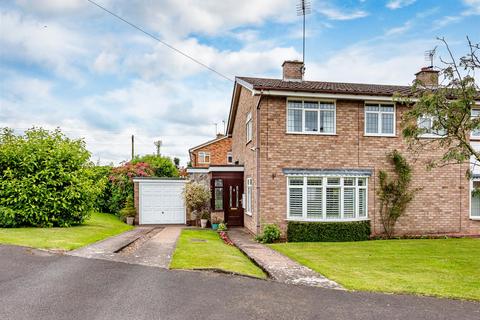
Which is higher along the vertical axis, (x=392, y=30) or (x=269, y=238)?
(x=392, y=30)

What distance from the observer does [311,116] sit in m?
15.5

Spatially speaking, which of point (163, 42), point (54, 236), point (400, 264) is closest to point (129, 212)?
point (54, 236)

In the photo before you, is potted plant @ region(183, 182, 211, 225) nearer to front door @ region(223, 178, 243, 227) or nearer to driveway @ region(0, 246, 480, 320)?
front door @ region(223, 178, 243, 227)

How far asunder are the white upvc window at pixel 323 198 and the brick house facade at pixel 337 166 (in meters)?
0.04

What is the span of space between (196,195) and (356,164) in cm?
826

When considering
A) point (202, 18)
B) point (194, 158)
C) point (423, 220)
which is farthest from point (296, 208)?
point (194, 158)

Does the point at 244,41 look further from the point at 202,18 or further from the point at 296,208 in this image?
the point at 296,208

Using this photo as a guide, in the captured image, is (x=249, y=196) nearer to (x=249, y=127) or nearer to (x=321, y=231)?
(x=249, y=127)

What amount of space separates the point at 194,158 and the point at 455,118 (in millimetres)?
33763

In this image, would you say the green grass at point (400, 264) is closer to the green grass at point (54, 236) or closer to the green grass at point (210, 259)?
the green grass at point (210, 259)

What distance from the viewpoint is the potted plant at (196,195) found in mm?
20062

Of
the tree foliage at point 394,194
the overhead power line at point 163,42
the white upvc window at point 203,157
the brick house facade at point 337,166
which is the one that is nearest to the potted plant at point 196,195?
the brick house facade at point 337,166

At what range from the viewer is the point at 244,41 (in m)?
15.8

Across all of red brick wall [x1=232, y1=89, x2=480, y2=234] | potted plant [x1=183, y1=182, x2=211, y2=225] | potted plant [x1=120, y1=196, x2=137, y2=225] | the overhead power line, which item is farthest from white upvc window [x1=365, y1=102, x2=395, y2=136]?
potted plant [x1=120, y1=196, x2=137, y2=225]
